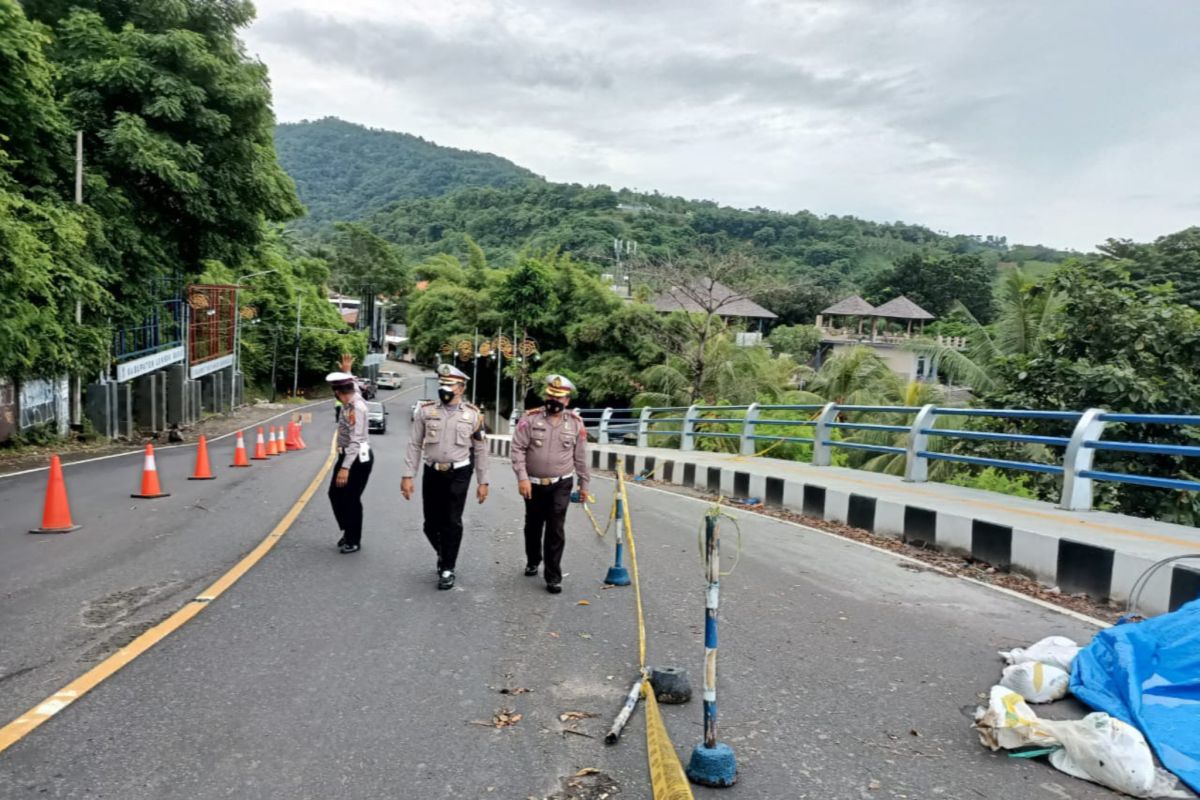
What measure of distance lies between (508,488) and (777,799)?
37.6ft

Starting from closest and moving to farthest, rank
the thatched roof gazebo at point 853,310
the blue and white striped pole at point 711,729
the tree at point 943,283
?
the blue and white striped pole at point 711,729 → the thatched roof gazebo at point 853,310 → the tree at point 943,283

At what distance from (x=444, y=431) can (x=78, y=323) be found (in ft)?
64.9

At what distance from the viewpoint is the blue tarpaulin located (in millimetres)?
3588

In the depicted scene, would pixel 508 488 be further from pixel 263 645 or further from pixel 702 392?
pixel 702 392

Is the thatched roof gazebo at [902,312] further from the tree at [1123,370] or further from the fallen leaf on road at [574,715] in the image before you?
the fallen leaf on road at [574,715]

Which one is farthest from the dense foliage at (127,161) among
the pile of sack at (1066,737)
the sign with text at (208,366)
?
the pile of sack at (1066,737)

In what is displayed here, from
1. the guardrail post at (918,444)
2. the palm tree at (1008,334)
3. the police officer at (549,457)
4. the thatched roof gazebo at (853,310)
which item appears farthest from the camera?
the thatched roof gazebo at (853,310)

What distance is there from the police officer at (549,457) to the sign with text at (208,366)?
116 ft

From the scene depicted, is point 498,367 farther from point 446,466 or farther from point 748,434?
point 446,466

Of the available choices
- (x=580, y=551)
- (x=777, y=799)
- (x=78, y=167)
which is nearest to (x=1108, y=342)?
(x=580, y=551)

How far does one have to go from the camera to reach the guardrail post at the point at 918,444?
10.8 metres

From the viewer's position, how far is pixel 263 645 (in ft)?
16.8

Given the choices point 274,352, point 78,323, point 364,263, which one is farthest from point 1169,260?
point 364,263

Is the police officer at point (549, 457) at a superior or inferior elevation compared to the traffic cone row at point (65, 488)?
superior
